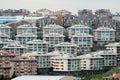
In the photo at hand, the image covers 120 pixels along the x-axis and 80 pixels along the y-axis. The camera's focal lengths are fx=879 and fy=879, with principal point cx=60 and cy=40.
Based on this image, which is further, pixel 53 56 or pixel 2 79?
pixel 53 56

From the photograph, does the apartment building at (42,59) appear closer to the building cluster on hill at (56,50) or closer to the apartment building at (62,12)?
the building cluster on hill at (56,50)

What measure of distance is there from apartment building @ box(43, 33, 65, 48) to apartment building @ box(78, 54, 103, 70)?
176 inches

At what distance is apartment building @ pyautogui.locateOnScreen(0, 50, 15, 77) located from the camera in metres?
32.5

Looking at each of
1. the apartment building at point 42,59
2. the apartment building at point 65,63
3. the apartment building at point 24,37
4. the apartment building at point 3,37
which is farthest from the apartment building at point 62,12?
the apartment building at point 65,63

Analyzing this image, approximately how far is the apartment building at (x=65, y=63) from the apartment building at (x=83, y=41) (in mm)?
3878

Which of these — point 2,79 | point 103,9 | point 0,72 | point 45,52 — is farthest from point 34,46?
point 103,9

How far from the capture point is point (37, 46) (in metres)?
38.5

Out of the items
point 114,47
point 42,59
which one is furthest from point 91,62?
point 114,47

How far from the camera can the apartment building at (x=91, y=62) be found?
116ft

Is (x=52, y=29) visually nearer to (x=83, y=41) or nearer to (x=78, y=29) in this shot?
(x=78, y=29)

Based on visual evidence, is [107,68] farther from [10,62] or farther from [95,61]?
[10,62]

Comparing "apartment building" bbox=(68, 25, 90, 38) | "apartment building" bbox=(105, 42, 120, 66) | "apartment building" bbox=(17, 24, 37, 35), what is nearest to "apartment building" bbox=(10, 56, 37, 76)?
"apartment building" bbox=(105, 42, 120, 66)

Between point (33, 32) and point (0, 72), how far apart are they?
10.6 meters

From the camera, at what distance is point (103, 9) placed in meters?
53.2
